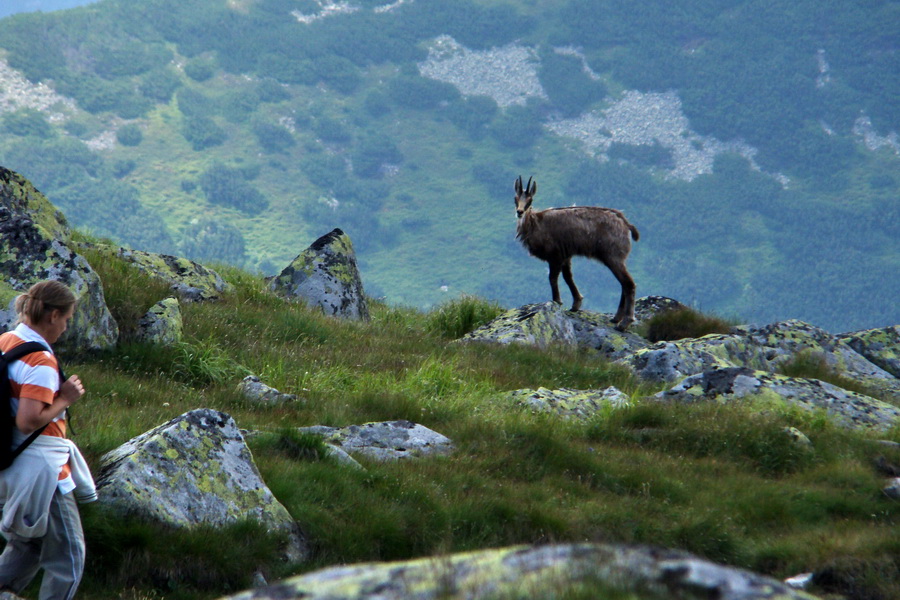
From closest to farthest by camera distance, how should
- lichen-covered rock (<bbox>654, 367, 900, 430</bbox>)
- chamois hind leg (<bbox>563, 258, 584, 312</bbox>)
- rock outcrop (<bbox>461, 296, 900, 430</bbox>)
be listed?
lichen-covered rock (<bbox>654, 367, 900, 430</bbox>)
rock outcrop (<bbox>461, 296, 900, 430</bbox>)
chamois hind leg (<bbox>563, 258, 584, 312</bbox>)

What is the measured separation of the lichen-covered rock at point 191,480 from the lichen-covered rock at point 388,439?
1.74 metres

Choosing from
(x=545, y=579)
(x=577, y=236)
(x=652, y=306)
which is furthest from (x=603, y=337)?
(x=545, y=579)

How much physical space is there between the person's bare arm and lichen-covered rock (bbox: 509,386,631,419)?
707 cm

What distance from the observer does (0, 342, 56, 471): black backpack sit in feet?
16.7

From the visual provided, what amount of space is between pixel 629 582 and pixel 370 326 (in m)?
14.4

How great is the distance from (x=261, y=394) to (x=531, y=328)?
8.30 m

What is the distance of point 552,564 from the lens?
266cm

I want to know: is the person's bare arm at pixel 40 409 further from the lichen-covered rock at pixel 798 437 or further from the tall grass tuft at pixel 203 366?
the lichen-covered rock at pixel 798 437

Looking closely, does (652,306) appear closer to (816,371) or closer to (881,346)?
(881,346)

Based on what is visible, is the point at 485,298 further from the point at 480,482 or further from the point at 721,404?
the point at 480,482

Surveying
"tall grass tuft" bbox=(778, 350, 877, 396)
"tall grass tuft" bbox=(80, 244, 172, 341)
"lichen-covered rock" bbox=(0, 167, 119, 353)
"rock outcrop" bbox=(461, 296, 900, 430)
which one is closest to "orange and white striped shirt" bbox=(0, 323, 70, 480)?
"lichen-covered rock" bbox=(0, 167, 119, 353)

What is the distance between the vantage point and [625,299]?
20.8 meters

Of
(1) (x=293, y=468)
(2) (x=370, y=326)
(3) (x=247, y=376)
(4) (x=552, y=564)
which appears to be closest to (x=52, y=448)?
(1) (x=293, y=468)

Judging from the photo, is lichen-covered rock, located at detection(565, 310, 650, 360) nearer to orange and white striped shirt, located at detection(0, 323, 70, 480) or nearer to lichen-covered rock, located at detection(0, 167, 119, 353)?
lichen-covered rock, located at detection(0, 167, 119, 353)
